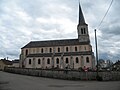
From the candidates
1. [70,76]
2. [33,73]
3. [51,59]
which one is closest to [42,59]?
[51,59]

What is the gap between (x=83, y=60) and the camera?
66.8 metres

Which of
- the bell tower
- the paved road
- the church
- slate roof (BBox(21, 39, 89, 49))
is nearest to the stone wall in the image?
the paved road

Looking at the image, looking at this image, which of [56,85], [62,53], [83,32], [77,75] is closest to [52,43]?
[62,53]

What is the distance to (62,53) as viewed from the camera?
74000 millimetres

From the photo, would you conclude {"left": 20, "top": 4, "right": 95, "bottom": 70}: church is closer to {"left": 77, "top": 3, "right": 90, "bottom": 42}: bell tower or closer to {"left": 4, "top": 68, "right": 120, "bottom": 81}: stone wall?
{"left": 77, "top": 3, "right": 90, "bottom": 42}: bell tower

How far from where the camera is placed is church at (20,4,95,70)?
68.2 meters

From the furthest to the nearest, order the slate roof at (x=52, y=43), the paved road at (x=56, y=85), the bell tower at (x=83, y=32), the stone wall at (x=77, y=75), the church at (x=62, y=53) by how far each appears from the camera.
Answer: the slate roof at (x=52, y=43)
the bell tower at (x=83, y=32)
the church at (x=62, y=53)
the stone wall at (x=77, y=75)
the paved road at (x=56, y=85)

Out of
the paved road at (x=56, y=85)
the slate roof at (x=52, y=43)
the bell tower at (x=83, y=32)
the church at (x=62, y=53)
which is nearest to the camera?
the paved road at (x=56, y=85)

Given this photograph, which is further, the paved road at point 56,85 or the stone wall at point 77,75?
the stone wall at point 77,75

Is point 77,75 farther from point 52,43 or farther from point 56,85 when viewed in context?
point 52,43

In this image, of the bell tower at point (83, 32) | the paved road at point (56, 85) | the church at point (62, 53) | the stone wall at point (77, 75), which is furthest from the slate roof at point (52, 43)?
the paved road at point (56, 85)

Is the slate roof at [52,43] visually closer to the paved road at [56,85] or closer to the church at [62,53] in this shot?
the church at [62,53]

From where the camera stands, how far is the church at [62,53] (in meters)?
68.2

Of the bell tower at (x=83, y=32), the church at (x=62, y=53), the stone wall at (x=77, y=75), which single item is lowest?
the stone wall at (x=77, y=75)
